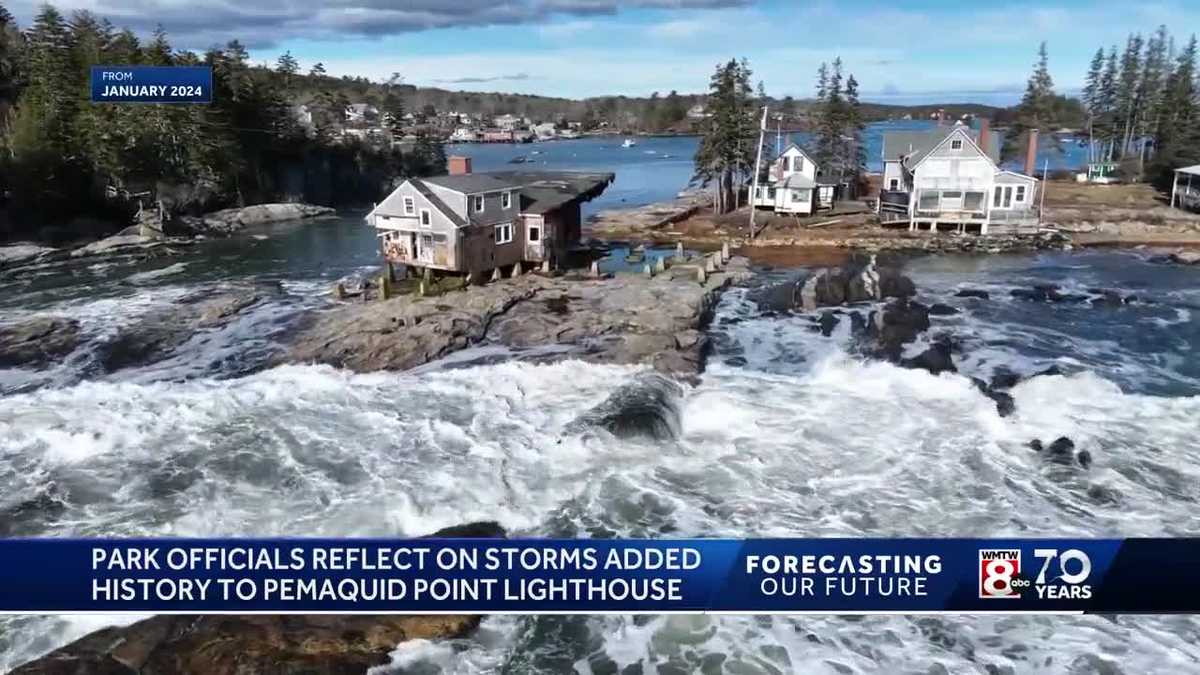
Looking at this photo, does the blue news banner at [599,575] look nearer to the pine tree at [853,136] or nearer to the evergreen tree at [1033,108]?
the pine tree at [853,136]

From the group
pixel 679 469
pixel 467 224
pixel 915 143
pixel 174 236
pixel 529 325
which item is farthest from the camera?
pixel 915 143

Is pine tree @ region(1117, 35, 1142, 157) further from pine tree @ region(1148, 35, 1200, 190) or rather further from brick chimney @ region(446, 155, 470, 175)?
brick chimney @ region(446, 155, 470, 175)

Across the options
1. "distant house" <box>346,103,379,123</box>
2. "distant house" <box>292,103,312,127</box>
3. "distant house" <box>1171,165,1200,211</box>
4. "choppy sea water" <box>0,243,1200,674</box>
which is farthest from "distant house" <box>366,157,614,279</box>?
"distant house" <box>346,103,379,123</box>

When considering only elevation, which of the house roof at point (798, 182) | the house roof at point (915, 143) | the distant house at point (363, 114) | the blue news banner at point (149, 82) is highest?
the distant house at point (363, 114)

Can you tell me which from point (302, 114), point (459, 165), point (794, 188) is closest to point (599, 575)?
point (459, 165)

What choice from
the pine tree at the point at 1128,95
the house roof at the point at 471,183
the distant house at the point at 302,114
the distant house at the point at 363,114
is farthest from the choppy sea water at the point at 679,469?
the distant house at the point at 363,114

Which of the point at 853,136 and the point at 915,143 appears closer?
the point at 915,143

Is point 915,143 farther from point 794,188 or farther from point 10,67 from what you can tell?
point 10,67
